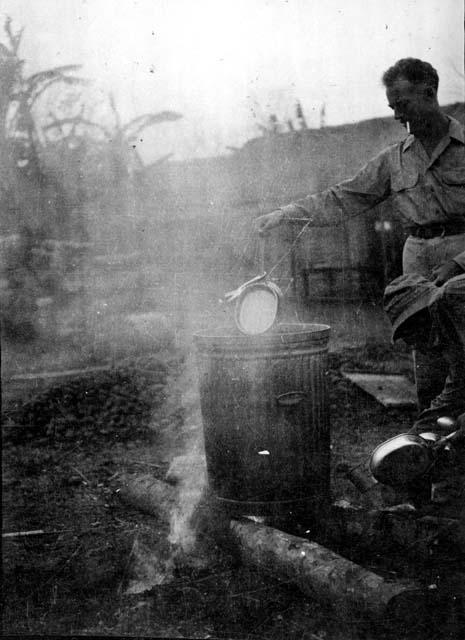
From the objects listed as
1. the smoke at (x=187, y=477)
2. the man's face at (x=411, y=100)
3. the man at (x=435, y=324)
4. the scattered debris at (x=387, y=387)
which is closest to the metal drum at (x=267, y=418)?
the smoke at (x=187, y=477)

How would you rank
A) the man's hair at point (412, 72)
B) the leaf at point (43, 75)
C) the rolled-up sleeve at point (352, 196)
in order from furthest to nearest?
the leaf at point (43, 75)
the rolled-up sleeve at point (352, 196)
the man's hair at point (412, 72)

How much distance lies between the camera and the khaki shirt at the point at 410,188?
3572 mm

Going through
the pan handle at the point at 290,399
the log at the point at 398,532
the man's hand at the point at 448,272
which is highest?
the man's hand at the point at 448,272

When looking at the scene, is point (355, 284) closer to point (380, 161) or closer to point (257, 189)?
point (257, 189)

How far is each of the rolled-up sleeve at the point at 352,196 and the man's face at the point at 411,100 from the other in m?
0.33

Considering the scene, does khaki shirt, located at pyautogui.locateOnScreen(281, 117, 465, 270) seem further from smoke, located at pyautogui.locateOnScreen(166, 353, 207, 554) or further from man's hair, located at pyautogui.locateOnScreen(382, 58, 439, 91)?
smoke, located at pyautogui.locateOnScreen(166, 353, 207, 554)

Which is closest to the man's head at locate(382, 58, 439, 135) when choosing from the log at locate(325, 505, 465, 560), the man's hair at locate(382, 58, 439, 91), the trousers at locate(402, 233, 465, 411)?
the man's hair at locate(382, 58, 439, 91)

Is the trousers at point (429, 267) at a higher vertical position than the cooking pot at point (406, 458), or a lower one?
higher

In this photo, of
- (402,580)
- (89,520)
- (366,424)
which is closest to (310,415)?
(402,580)

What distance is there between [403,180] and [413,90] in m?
0.51

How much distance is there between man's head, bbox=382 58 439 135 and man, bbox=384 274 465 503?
95cm

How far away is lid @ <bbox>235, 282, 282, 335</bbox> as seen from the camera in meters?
3.60

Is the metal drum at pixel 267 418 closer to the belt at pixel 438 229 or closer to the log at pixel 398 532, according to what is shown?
the log at pixel 398 532

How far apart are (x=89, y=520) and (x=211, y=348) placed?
1.37 metres
